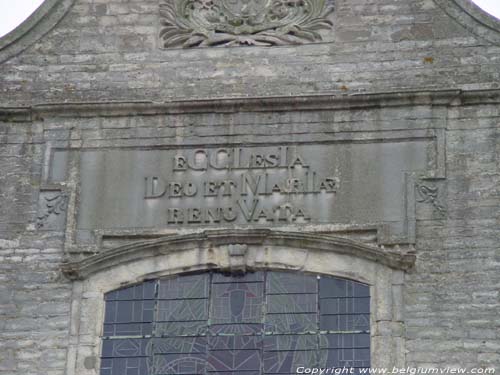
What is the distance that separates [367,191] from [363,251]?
0.75 metres

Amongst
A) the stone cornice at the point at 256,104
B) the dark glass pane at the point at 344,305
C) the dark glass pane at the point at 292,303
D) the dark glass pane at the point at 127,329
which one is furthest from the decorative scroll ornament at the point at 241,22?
the dark glass pane at the point at 127,329

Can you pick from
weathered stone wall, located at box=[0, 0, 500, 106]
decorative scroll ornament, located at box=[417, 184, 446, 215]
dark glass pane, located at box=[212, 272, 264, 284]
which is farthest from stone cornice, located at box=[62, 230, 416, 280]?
weathered stone wall, located at box=[0, 0, 500, 106]

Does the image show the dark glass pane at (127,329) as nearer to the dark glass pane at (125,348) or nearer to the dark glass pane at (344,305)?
the dark glass pane at (125,348)

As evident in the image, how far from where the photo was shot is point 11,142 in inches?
872

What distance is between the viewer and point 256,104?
21922 millimetres

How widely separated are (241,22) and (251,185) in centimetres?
213

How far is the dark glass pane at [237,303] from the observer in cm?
2098

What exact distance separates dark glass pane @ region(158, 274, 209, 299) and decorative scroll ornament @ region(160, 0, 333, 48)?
2823mm

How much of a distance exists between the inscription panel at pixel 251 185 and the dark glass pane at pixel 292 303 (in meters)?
0.78

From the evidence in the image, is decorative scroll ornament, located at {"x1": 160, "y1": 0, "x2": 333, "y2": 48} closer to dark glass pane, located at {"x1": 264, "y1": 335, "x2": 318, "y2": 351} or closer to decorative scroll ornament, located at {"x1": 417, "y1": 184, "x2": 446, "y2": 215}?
decorative scroll ornament, located at {"x1": 417, "y1": 184, "x2": 446, "y2": 215}

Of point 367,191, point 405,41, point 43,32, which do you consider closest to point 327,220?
point 367,191

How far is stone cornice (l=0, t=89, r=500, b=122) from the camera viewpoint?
21.7 metres

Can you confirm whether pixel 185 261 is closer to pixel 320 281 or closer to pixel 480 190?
pixel 320 281

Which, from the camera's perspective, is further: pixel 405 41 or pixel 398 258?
pixel 405 41
